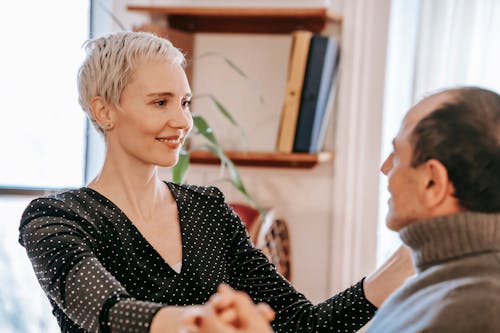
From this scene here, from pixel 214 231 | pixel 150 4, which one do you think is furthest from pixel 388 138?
pixel 214 231

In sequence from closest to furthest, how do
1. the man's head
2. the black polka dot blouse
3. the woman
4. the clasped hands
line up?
the clasped hands → the man's head → the black polka dot blouse → the woman

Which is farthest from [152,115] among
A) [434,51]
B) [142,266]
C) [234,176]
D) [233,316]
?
[434,51]

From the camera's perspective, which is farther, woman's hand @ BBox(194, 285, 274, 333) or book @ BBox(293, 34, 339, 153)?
book @ BBox(293, 34, 339, 153)

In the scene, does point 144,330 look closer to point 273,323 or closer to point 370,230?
point 273,323

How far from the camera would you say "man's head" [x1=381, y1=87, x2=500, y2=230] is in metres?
1.07

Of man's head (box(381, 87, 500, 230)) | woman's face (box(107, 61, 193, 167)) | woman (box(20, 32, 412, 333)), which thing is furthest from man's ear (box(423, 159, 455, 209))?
woman's face (box(107, 61, 193, 167))

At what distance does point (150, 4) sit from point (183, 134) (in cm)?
148

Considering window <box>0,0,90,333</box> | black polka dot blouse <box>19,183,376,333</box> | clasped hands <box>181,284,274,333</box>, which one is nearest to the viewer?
clasped hands <box>181,284,274,333</box>

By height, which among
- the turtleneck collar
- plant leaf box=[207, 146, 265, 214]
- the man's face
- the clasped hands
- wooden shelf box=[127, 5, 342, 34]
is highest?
wooden shelf box=[127, 5, 342, 34]

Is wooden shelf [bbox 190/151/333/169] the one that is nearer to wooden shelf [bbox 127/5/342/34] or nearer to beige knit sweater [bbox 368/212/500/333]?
wooden shelf [bbox 127/5/342/34]

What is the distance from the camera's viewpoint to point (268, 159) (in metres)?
2.74

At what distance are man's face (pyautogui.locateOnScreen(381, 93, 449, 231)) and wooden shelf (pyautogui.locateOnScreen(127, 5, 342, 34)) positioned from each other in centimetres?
156

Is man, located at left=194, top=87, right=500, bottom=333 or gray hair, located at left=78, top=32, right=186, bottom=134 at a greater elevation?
gray hair, located at left=78, top=32, right=186, bottom=134

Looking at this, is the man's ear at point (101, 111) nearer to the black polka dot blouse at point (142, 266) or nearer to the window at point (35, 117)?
the black polka dot blouse at point (142, 266)
